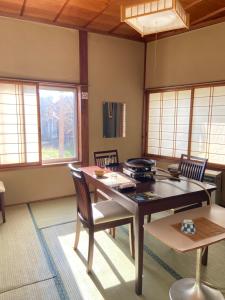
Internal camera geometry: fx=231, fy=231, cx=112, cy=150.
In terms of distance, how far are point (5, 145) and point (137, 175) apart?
2140 mm

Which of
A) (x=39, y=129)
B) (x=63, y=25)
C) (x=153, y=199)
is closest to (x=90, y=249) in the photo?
(x=153, y=199)

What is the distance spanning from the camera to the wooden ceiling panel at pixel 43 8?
284 centimetres

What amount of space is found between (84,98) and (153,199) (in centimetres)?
254

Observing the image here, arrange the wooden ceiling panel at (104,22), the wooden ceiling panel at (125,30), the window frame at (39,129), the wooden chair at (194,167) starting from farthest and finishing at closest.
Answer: the wooden ceiling panel at (125,30) < the window frame at (39,129) < the wooden ceiling panel at (104,22) < the wooden chair at (194,167)

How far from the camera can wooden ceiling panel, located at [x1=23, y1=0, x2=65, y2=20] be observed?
2840 millimetres

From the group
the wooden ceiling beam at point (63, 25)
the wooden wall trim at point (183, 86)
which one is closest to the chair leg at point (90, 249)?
the wooden wall trim at point (183, 86)

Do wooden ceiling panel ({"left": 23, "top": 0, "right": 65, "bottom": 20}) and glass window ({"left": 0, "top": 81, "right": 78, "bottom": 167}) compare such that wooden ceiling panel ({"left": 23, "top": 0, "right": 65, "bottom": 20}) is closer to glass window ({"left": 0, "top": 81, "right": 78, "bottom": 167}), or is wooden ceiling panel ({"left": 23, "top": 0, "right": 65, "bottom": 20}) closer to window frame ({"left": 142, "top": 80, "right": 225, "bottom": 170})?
glass window ({"left": 0, "top": 81, "right": 78, "bottom": 167})

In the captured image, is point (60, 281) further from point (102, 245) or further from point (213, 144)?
point (213, 144)

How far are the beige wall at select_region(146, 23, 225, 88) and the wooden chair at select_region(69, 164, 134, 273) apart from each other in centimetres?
247

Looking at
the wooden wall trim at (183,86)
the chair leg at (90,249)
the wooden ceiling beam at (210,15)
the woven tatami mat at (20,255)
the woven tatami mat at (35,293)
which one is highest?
the wooden ceiling beam at (210,15)

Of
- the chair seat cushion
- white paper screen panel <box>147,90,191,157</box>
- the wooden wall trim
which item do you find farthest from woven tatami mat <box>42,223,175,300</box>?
the wooden wall trim

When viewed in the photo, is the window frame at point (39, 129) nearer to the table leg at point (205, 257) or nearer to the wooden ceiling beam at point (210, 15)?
the wooden ceiling beam at point (210, 15)

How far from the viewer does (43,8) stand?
302 centimetres

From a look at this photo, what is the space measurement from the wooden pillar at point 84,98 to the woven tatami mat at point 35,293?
227 cm
